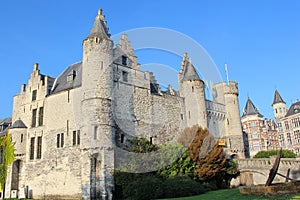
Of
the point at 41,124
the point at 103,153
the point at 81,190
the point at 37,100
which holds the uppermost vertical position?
the point at 37,100

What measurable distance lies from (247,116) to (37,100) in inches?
1742

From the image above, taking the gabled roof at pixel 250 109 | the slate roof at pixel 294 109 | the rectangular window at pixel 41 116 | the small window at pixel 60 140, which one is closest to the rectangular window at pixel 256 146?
the gabled roof at pixel 250 109

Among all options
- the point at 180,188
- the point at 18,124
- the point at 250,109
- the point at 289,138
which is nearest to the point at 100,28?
the point at 18,124

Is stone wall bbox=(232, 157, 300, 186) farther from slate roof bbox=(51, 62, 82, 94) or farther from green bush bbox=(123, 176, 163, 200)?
slate roof bbox=(51, 62, 82, 94)

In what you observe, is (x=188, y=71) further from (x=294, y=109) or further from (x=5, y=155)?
(x=294, y=109)

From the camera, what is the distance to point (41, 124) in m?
31.2

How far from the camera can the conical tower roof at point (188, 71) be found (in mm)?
37031

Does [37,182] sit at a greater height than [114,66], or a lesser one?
lesser

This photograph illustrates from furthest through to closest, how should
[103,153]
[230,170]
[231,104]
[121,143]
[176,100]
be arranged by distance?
[231,104] → [176,100] → [230,170] → [121,143] → [103,153]

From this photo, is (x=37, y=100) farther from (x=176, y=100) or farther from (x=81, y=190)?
(x=176, y=100)

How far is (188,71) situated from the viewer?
124 feet

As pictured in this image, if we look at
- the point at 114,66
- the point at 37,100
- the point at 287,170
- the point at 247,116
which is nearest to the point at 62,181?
the point at 37,100

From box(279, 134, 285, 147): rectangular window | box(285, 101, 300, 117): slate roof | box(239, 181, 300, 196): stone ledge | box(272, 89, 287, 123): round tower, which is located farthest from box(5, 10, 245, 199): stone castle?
box(272, 89, 287, 123): round tower

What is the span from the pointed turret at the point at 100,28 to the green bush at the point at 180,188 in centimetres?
1403
